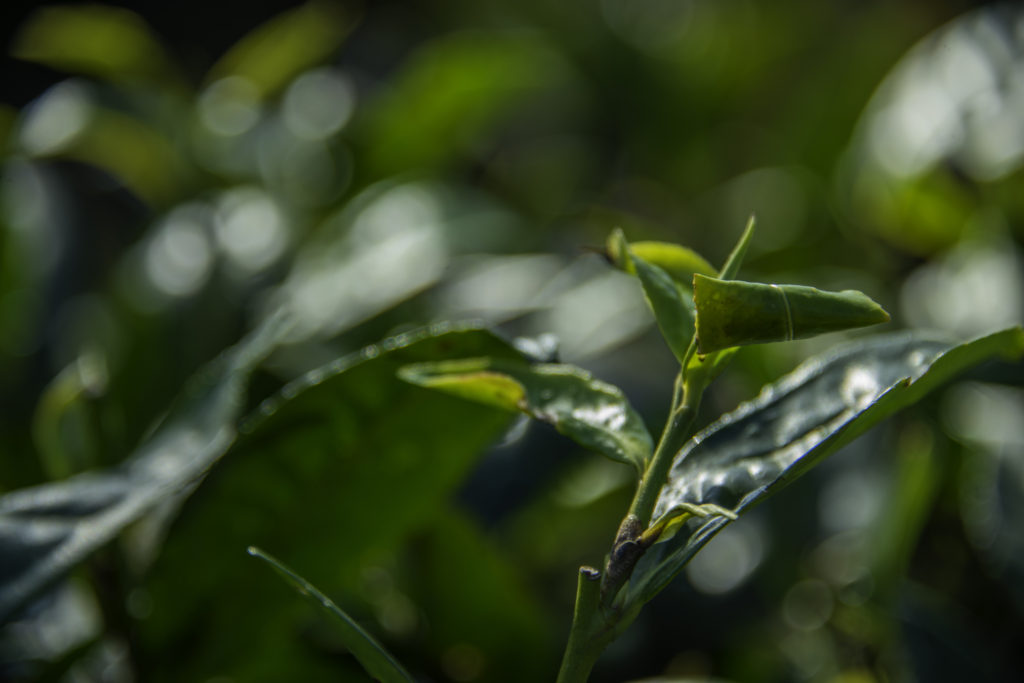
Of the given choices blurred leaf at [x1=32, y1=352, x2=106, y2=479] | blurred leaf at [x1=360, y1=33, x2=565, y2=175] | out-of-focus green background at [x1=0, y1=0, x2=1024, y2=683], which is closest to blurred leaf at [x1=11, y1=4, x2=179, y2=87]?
out-of-focus green background at [x1=0, y1=0, x2=1024, y2=683]

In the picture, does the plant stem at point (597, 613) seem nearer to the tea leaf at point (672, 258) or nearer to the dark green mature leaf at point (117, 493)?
the tea leaf at point (672, 258)

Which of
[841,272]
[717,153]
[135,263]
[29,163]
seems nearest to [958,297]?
[841,272]

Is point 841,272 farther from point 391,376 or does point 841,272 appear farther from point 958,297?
point 391,376

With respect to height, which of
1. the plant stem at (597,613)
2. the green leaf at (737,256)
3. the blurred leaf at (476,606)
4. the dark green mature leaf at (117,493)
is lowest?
the blurred leaf at (476,606)

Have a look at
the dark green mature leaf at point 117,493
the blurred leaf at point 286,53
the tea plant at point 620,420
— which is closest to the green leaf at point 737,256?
the tea plant at point 620,420

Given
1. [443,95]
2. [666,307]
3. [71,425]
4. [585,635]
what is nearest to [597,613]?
[585,635]
